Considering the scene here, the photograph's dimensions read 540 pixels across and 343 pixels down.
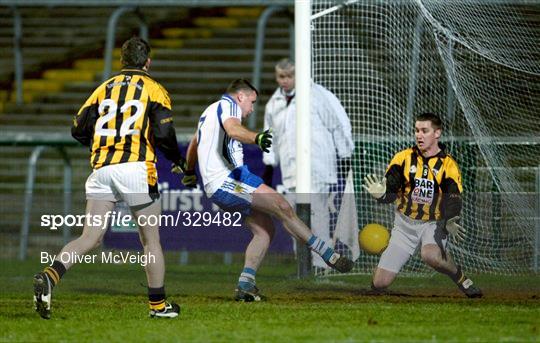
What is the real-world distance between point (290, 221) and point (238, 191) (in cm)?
45

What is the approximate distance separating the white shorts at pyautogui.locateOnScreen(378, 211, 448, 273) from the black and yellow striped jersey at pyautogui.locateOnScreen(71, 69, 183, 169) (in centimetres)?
232

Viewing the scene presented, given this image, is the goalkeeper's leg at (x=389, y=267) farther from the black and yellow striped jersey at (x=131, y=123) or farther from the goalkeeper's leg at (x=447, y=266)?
the black and yellow striped jersey at (x=131, y=123)

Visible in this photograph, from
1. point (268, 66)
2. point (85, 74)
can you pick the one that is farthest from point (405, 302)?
point (85, 74)

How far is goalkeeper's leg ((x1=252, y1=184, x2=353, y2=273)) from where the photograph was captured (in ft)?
31.7

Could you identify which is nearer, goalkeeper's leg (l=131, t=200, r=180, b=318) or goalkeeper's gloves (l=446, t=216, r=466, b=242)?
goalkeeper's leg (l=131, t=200, r=180, b=318)

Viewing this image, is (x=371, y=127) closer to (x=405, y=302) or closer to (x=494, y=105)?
(x=494, y=105)

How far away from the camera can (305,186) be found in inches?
432

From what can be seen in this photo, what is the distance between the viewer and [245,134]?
30.6 feet

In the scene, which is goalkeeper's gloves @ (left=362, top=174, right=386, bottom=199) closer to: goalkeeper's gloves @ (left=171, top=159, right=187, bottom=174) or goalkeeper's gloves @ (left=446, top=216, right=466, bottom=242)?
goalkeeper's gloves @ (left=446, top=216, right=466, bottom=242)

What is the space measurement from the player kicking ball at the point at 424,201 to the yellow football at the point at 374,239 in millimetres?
293

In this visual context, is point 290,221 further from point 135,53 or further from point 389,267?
point 135,53

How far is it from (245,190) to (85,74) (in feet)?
30.7

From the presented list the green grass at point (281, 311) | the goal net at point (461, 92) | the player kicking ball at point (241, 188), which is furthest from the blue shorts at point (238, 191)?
the goal net at point (461, 92)

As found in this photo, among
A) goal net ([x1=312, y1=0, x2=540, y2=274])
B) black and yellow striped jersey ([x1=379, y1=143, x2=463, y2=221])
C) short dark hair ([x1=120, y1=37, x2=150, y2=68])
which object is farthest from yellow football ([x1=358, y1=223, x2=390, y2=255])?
short dark hair ([x1=120, y1=37, x2=150, y2=68])
